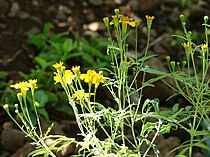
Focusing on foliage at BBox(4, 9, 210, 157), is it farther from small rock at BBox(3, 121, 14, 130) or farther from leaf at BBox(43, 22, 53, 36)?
leaf at BBox(43, 22, 53, 36)

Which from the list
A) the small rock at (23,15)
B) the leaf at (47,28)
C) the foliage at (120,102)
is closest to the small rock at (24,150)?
the foliage at (120,102)

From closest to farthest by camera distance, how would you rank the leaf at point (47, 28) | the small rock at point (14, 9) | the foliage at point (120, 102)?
the foliage at point (120, 102) < the leaf at point (47, 28) < the small rock at point (14, 9)

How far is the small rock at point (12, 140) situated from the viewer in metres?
2.08

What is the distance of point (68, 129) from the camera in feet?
7.27

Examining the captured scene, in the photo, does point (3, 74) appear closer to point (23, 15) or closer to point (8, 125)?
point (8, 125)

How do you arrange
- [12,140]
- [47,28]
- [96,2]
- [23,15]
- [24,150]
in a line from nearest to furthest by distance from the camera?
1. [24,150]
2. [12,140]
3. [47,28]
4. [23,15]
5. [96,2]

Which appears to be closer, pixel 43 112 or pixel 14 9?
pixel 43 112

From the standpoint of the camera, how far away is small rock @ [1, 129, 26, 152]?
2.08m

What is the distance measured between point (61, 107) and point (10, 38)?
22.6 inches

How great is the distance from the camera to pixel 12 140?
6.84 ft

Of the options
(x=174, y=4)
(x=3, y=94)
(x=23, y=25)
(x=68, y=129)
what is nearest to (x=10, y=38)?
(x=23, y=25)

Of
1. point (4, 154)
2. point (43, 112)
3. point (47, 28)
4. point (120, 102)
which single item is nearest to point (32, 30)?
point (47, 28)

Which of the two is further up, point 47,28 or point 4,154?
point 47,28

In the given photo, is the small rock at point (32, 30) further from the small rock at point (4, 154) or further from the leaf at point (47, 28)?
the small rock at point (4, 154)
